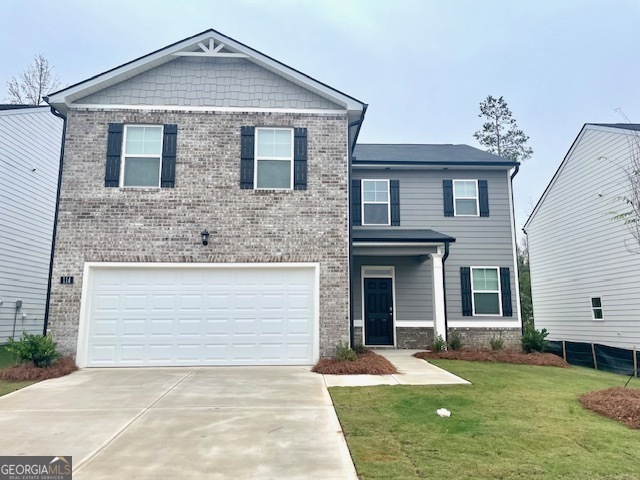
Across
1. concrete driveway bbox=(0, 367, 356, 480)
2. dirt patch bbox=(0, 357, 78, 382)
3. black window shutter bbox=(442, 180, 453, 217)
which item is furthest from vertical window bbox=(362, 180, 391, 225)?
dirt patch bbox=(0, 357, 78, 382)

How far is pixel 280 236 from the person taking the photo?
1001 cm

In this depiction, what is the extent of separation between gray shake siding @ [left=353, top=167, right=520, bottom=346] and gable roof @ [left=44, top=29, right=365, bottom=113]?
3.86 metres

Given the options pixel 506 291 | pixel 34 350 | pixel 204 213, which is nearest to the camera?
pixel 34 350

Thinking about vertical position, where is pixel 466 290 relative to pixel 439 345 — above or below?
above

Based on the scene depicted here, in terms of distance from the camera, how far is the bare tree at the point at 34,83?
72.6 feet

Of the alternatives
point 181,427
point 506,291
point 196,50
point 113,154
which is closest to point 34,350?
point 113,154

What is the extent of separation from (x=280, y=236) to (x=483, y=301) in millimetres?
7149

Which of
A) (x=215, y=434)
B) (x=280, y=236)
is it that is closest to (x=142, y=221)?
(x=280, y=236)

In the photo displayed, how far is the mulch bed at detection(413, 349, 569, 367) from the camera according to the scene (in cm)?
1105

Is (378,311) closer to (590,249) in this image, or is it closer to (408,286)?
(408,286)

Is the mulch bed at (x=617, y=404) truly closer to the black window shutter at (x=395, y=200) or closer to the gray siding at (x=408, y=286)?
the gray siding at (x=408, y=286)

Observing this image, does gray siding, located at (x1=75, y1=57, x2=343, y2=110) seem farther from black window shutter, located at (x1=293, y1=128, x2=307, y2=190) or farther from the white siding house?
the white siding house

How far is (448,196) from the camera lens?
14.1 meters

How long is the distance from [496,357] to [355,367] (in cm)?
444
